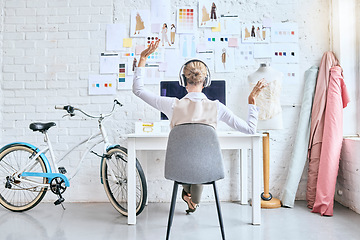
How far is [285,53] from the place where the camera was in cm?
333

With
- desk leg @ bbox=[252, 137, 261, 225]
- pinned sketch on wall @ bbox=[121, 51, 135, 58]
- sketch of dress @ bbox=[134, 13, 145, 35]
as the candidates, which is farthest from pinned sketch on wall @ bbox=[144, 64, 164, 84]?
desk leg @ bbox=[252, 137, 261, 225]

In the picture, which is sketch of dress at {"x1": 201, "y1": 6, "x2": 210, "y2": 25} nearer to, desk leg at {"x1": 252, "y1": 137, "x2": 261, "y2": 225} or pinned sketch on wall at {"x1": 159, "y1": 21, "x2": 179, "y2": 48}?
pinned sketch on wall at {"x1": 159, "y1": 21, "x2": 179, "y2": 48}

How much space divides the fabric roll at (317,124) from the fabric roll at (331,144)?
0.21ft

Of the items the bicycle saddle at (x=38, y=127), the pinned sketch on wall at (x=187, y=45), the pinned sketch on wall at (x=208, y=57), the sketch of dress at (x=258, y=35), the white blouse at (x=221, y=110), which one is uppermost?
the sketch of dress at (x=258, y=35)

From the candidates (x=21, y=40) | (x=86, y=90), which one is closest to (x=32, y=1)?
(x=21, y=40)

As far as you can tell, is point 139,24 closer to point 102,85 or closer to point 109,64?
point 109,64

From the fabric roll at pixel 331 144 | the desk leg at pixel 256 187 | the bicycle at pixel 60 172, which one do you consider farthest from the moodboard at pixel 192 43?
the desk leg at pixel 256 187

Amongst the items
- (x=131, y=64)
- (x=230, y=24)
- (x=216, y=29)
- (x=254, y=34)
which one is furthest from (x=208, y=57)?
(x=131, y=64)

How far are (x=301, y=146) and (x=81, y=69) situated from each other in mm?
2331

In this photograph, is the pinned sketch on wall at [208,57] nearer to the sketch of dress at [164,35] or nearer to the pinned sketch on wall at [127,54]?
the sketch of dress at [164,35]

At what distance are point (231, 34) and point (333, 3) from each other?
1.06 meters

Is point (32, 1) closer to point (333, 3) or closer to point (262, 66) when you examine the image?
point (262, 66)

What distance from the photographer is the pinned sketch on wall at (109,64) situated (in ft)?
10.9

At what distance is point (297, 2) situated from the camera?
3.35m
